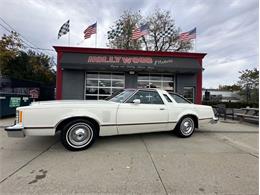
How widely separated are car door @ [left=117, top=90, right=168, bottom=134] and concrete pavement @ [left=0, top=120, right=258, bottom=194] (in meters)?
0.46

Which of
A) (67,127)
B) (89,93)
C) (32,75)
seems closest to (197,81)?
(89,93)

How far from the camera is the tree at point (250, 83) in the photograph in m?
30.7

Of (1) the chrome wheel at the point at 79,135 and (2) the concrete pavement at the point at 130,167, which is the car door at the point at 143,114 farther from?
(1) the chrome wheel at the point at 79,135

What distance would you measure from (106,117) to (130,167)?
1511mm

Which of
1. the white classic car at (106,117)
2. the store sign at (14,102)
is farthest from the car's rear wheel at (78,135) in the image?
the store sign at (14,102)

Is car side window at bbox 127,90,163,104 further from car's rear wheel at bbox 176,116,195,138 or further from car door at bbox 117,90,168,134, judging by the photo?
car's rear wheel at bbox 176,116,195,138

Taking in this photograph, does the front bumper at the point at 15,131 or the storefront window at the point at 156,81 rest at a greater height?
the storefront window at the point at 156,81

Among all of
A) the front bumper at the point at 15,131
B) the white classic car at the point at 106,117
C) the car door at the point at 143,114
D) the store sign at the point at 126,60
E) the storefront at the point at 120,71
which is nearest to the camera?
the front bumper at the point at 15,131

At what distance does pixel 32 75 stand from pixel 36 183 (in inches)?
1072

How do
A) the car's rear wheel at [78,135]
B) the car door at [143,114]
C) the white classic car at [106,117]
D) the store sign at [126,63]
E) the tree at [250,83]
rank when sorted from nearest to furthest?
the white classic car at [106,117]
the car's rear wheel at [78,135]
the car door at [143,114]
the store sign at [126,63]
the tree at [250,83]

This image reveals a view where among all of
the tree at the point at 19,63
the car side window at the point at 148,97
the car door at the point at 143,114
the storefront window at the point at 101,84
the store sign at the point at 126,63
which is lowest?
the car door at the point at 143,114

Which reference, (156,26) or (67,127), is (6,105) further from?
(156,26)

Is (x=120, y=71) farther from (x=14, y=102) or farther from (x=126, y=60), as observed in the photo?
(x=14, y=102)

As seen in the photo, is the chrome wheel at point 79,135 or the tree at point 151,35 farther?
the tree at point 151,35
